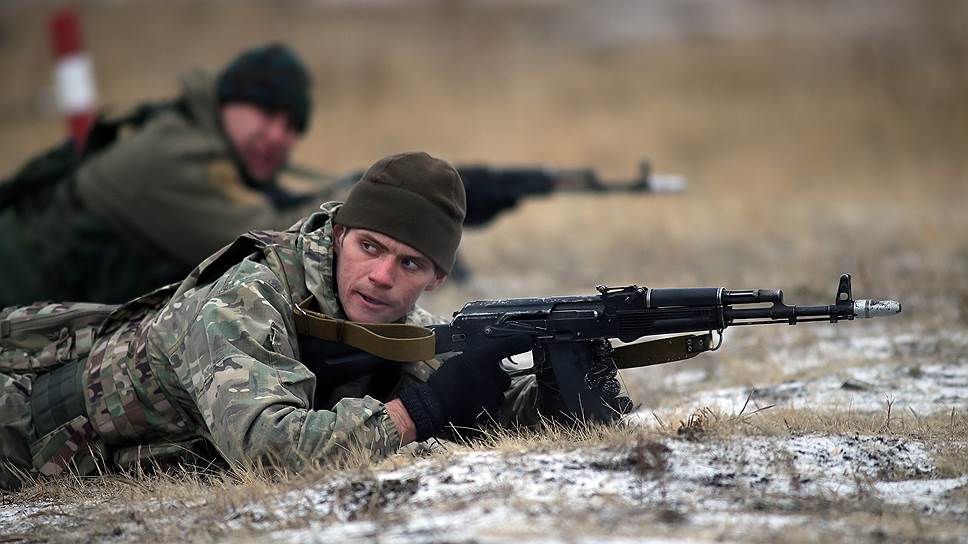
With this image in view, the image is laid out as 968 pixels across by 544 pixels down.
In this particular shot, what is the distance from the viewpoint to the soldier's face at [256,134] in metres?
8.46

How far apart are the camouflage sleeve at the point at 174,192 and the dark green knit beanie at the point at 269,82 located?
0.39 meters

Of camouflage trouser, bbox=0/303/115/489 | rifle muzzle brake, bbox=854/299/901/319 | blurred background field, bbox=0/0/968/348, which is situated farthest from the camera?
Result: blurred background field, bbox=0/0/968/348

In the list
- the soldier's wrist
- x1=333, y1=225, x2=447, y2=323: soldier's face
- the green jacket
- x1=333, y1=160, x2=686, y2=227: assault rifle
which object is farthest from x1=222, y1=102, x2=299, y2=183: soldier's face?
the soldier's wrist

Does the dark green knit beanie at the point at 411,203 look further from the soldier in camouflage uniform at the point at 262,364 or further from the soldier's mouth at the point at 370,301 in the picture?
the soldier's mouth at the point at 370,301

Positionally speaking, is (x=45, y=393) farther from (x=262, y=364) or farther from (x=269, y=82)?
(x=269, y=82)

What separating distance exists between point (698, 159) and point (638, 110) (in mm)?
2119

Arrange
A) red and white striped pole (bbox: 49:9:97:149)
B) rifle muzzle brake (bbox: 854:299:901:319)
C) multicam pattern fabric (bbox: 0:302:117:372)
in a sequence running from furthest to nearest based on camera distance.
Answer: red and white striped pole (bbox: 49:9:97:149), multicam pattern fabric (bbox: 0:302:117:372), rifle muzzle brake (bbox: 854:299:901:319)

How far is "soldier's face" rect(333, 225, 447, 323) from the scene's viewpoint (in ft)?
14.1

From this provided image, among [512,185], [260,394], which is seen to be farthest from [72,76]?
[260,394]

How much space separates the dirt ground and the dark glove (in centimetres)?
23

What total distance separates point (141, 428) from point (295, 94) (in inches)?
168

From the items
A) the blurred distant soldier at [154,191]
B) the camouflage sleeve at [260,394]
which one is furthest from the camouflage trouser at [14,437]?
the blurred distant soldier at [154,191]

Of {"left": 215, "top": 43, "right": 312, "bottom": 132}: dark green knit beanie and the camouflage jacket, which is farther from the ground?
{"left": 215, "top": 43, "right": 312, "bottom": 132}: dark green knit beanie

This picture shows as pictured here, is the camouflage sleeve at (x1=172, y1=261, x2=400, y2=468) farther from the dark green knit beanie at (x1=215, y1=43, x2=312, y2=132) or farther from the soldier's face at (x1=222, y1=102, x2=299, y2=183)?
the soldier's face at (x1=222, y1=102, x2=299, y2=183)
